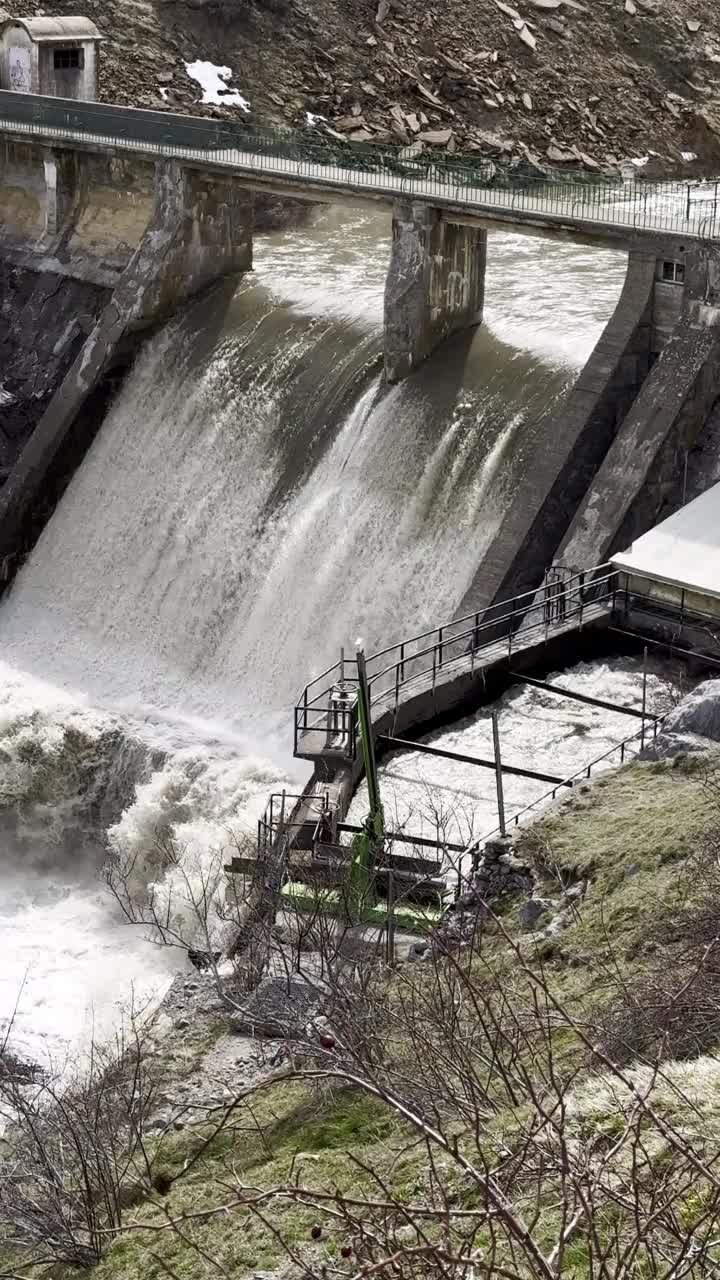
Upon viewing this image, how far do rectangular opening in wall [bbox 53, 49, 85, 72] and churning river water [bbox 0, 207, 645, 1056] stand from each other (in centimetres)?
977

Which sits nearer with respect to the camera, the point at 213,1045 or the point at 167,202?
the point at 213,1045

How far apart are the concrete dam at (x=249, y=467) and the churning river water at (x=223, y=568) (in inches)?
2.3

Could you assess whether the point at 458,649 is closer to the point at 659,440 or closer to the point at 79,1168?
the point at 659,440

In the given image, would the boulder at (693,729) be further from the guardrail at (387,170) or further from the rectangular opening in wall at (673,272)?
the guardrail at (387,170)

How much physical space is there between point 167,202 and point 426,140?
13345 mm

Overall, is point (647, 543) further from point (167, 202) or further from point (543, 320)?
point (167, 202)

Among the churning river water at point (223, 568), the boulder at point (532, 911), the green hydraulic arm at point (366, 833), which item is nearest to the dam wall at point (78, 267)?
the churning river water at point (223, 568)

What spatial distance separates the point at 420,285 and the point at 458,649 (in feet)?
28.3

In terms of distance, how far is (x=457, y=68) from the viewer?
169ft

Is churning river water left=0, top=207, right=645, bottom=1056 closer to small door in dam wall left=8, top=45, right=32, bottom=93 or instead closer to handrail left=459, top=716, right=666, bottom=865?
handrail left=459, top=716, right=666, bottom=865

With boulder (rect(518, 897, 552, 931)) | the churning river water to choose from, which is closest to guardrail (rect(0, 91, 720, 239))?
the churning river water

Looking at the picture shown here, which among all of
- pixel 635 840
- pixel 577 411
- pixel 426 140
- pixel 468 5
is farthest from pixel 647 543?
pixel 468 5

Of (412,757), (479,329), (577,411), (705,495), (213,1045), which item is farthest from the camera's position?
(479,329)

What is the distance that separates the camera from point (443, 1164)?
11.9 metres
